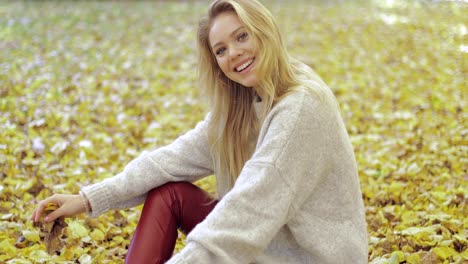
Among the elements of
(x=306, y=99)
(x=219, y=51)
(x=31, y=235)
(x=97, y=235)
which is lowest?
(x=97, y=235)

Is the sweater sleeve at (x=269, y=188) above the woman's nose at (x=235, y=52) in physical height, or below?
below

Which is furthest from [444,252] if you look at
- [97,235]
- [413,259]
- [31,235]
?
[31,235]

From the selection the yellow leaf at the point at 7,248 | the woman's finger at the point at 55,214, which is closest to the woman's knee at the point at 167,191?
the woman's finger at the point at 55,214

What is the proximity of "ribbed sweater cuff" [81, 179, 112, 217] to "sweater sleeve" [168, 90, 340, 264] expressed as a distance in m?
0.61

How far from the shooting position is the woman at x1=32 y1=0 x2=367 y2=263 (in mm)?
1500

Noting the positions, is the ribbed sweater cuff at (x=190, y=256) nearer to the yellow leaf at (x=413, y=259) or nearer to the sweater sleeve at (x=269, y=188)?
A: the sweater sleeve at (x=269, y=188)

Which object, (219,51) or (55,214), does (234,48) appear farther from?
(55,214)

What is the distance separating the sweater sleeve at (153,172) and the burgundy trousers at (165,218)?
0.05 meters

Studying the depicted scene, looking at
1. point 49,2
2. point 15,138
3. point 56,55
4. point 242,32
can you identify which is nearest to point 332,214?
point 242,32

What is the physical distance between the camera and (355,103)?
4.69m

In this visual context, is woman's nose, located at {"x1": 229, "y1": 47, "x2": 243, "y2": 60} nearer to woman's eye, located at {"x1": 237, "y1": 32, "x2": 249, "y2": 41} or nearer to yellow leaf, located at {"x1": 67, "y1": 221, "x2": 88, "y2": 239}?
woman's eye, located at {"x1": 237, "y1": 32, "x2": 249, "y2": 41}

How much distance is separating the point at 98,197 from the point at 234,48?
30.1 inches

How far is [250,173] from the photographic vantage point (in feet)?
5.03

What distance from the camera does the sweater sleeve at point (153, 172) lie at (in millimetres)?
1980
